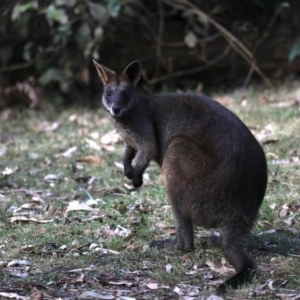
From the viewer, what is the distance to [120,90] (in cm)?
528

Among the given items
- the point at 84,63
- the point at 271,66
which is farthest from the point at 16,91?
the point at 271,66

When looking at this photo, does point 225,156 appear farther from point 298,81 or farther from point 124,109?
point 298,81

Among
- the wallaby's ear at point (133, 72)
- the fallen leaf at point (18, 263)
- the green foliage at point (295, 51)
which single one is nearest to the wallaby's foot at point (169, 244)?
the fallen leaf at point (18, 263)

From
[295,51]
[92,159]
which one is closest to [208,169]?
[92,159]

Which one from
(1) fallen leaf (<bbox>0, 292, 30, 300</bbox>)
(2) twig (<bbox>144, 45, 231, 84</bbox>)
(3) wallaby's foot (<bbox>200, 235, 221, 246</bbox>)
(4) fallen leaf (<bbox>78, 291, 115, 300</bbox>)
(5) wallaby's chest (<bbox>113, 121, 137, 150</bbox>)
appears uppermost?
(2) twig (<bbox>144, 45, 231, 84</bbox>)

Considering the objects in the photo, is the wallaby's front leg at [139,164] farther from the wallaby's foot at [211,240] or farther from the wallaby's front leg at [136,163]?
the wallaby's foot at [211,240]

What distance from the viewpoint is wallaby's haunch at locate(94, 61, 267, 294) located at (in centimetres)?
449

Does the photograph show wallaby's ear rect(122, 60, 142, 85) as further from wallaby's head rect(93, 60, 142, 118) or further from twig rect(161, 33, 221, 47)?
twig rect(161, 33, 221, 47)

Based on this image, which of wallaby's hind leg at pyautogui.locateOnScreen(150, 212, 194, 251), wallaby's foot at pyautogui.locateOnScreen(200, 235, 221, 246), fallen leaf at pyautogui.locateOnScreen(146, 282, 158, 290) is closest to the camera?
fallen leaf at pyautogui.locateOnScreen(146, 282, 158, 290)

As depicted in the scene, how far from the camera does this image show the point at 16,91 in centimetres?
1037

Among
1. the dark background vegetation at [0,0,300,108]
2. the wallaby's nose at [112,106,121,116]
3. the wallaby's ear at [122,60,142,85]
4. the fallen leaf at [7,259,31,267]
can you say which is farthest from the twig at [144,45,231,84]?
the fallen leaf at [7,259,31,267]

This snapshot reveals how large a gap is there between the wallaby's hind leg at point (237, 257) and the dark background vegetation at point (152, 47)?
18.0ft

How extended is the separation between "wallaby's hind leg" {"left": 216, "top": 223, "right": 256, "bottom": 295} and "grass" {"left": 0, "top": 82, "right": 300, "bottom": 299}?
6cm

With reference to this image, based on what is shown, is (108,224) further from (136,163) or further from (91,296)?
(91,296)
